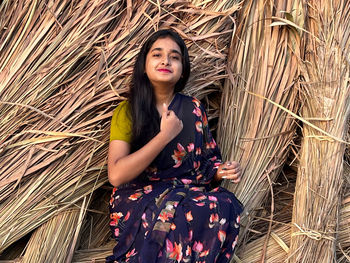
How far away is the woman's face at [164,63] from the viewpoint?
172 centimetres

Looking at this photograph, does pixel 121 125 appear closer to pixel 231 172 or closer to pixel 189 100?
pixel 189 100

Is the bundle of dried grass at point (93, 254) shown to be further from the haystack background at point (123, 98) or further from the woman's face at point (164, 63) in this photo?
the woman's face at point (164, 63)

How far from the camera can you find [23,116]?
172cm

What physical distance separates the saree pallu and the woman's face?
0.10m

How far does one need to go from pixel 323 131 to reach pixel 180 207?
2.11 feet

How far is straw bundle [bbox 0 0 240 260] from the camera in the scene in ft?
5.55

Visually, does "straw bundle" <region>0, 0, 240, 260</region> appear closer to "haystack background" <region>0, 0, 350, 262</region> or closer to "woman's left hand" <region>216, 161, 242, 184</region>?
"haystack background" <region>0, 0, 350, 262</region>

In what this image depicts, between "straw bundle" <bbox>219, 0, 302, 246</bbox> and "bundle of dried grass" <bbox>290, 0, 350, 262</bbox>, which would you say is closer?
"bundle of dried grass" <bbox>290, 0, 350, 262</bbox>

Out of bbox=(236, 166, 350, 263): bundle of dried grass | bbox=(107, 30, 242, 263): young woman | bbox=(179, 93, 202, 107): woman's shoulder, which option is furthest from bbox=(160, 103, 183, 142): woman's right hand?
bbox=(236, 166, 350, 263): bundle of dried grass

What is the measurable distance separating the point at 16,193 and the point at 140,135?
43 centimetres

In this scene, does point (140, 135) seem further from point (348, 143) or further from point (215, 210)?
point (348, 143)

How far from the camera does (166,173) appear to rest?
1729mm

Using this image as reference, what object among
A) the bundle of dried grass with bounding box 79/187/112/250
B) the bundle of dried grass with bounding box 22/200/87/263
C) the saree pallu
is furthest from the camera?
the bundle of dried grass with bounding box 79/187/112/250

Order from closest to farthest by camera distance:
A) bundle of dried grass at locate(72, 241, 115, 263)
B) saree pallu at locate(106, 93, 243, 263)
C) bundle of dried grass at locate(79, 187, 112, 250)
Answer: saree pallu at locate(106, 93, 243, 263) → bundle of dried grass at locate(72, 241, 115, 263) → bundle of dried grass at locate(79, 187, 112, 250)
